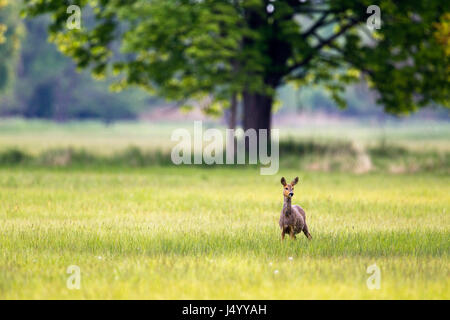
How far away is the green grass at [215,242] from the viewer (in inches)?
302

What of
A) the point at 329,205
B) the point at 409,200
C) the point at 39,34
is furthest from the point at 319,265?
the point at 39,34

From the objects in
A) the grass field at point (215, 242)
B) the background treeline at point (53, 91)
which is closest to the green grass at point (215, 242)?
the grass field at point (215, 242)

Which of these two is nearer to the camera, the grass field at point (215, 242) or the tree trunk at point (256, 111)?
the grass field at point (215, 242)

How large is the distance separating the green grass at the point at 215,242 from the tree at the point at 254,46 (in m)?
6.46

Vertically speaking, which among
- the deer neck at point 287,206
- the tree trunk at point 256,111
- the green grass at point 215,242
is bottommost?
the green grass at point 215,242

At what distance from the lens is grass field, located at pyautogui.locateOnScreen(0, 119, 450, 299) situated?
7.67 metres

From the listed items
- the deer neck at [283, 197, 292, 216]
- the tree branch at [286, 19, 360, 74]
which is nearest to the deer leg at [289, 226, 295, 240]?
the deer neck at [283, 197, 292, 216]

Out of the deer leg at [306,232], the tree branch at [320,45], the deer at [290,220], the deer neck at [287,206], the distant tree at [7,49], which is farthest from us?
the distant tree at [7,49]

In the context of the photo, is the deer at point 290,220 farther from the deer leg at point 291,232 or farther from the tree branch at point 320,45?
the tree branch at point 320,45

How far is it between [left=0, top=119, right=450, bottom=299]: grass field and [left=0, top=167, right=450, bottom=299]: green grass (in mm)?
21

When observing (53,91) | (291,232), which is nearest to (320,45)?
(291,232)

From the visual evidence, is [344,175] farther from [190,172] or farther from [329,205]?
[329,205]
